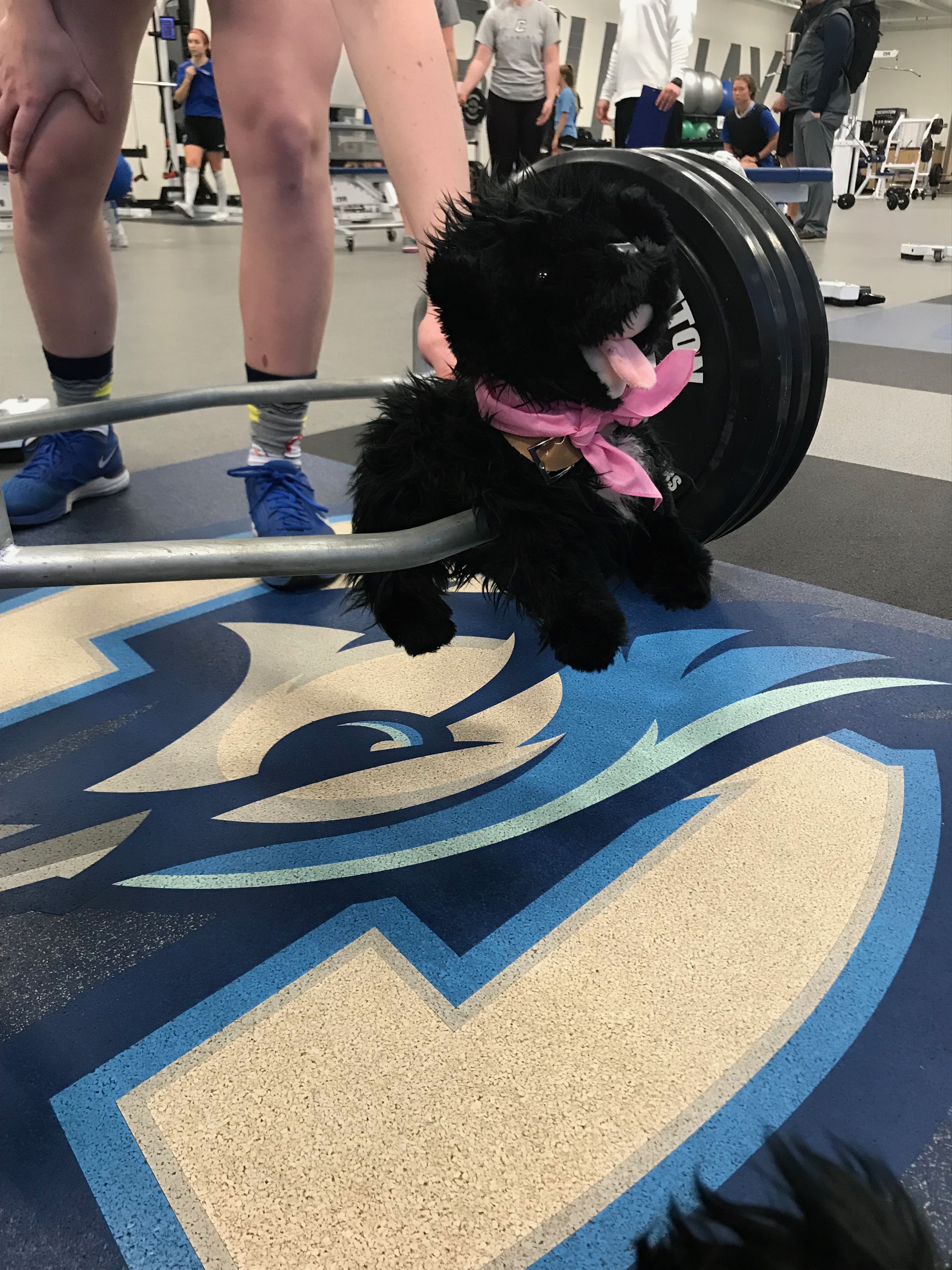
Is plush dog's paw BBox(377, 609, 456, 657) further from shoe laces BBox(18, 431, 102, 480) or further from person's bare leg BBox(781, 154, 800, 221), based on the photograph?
person's bare leg BBox(781, 154, 800, 221)

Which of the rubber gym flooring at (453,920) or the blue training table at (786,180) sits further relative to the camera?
the blue training table at (786,180)

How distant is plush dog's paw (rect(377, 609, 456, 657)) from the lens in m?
0.76

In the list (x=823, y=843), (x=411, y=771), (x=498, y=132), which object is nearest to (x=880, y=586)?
(x=823, y=843)

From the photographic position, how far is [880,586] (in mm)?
1377

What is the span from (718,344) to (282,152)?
651 mm

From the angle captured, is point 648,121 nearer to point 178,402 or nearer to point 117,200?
point 117,200

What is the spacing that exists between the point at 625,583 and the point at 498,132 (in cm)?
554

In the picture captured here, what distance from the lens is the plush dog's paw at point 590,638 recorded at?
675 mm

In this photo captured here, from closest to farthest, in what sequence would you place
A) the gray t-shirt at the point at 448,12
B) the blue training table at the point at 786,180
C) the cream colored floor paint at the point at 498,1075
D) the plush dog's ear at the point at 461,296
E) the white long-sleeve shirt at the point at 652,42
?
the cream colored floor paint at the point at 498,1075
the plush dog's ear at the point at 461,296
the blue training table at the point at 786,180
the gray t-shirt at the point at 448,12
the white long-sleeve shirt at the point at 652,42

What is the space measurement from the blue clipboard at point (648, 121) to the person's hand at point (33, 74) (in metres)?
4.03

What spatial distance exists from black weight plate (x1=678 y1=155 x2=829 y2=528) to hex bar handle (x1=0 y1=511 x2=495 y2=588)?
59 centimetres

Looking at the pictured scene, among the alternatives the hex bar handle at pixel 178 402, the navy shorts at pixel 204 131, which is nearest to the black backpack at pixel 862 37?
the hex bar handle at pixel 178 402

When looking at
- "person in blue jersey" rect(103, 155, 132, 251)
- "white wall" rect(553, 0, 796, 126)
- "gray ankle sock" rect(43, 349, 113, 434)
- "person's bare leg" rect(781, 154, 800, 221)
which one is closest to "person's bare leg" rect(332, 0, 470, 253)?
"person in blue jersey" rect(103, 155, 132, 251)

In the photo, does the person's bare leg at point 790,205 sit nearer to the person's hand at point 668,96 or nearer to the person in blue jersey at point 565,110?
the person's hand at point 668,96
